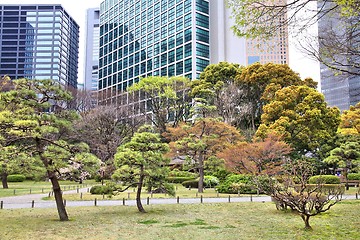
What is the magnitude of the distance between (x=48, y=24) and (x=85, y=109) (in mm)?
76640

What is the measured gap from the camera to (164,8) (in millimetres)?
73875

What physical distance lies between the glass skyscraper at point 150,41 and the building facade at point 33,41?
27.0 meters

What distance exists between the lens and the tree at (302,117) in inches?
1196

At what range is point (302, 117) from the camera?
100 feet

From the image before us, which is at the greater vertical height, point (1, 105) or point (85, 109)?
point (85, 109)

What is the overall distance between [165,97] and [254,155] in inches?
743

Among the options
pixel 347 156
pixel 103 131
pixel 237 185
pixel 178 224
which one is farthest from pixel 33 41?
pixel 178 224

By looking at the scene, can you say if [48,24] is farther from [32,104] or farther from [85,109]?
[32,104]

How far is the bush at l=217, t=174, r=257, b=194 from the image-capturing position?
24625 millimetres

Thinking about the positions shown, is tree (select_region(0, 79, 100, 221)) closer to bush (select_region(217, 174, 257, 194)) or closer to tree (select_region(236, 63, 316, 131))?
bush (select_region(217, 174, 257, 194))

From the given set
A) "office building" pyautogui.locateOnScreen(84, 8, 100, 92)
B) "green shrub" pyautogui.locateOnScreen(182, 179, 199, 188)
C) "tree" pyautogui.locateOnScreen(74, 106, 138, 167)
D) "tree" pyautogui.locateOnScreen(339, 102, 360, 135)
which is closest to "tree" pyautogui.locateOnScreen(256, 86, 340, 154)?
"tree" pyautogui.locateOnScreen(339, 102, 360, 135)

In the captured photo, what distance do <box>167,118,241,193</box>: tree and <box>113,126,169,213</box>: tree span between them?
9.69 m

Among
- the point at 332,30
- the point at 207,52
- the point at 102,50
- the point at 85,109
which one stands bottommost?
the point at 332,30

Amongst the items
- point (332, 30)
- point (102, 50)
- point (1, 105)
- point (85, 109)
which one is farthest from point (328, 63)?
point (102, 50)
